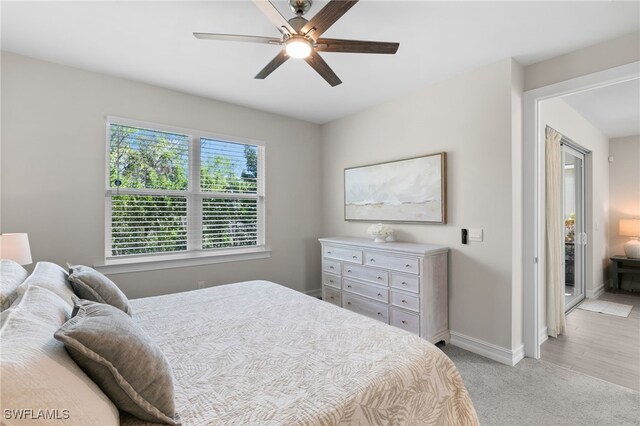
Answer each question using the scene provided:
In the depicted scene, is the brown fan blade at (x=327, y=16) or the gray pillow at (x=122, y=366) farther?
the brown fan blade at (x=327, y=16)

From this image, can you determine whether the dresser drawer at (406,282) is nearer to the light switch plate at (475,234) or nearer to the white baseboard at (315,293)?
the light switch plate at (475,234)

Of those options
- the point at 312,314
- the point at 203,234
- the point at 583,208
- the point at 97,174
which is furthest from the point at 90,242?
the point at 583,208

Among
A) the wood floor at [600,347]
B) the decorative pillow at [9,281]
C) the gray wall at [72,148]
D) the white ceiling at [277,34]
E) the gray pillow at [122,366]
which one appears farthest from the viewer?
the gray wall at [72,148]

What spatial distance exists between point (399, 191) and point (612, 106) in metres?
2.94

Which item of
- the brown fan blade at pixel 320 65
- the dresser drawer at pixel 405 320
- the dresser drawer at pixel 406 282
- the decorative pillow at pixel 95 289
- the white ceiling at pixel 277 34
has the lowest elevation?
the dresser drawer at pixel 405 320

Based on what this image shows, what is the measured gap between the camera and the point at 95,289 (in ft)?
5.28

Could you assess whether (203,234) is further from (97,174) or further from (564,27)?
(564,27)

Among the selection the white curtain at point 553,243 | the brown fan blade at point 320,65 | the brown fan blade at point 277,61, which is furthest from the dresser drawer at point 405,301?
the brown fan blade at point 277,61

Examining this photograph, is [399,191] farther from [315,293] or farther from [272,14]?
[272,14]

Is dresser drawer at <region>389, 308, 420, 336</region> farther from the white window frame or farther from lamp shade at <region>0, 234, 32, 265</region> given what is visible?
lamp shade at <region>0, 234, 32, 265</region>

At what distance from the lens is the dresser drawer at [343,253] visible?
3.42m

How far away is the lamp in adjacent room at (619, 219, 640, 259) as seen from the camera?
4.68 meters

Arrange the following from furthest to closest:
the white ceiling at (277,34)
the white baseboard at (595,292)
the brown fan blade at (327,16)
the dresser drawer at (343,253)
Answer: the white baseboard at (595,292) < the dresser drawer at (343,253) < the white ceiling at (277,34) < the brown fan blade at (327,16)

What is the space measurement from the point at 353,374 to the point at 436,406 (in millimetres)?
431
